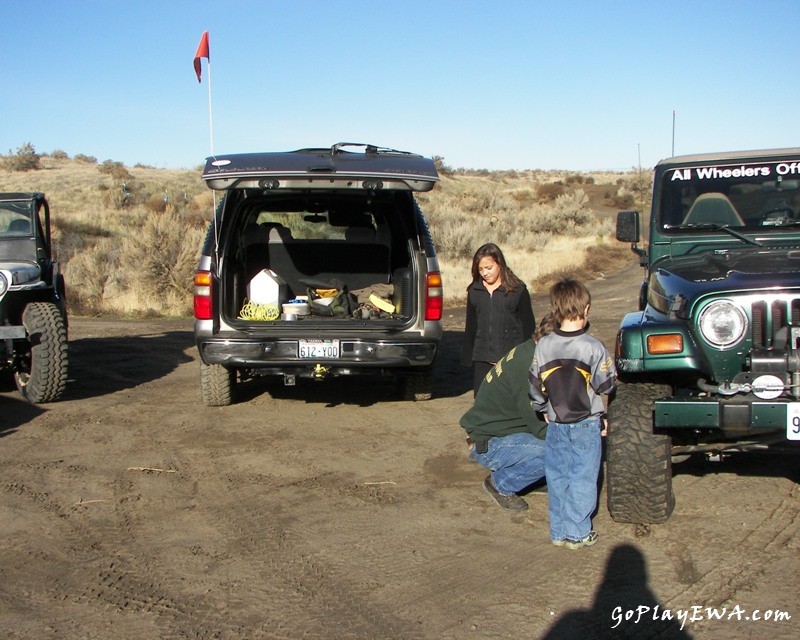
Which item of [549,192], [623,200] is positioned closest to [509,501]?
[623,200]

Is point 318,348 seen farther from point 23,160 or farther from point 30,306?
point 23,160

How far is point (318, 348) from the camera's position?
23.0 ft

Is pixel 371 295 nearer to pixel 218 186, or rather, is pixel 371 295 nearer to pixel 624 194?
pixel 218 186

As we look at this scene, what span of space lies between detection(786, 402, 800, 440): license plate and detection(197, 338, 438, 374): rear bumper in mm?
3314

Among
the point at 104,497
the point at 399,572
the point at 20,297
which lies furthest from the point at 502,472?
the point at 20,297

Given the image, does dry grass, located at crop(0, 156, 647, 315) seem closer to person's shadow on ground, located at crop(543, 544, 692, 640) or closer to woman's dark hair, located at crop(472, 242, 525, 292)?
woman's dark hair, located at crop(472, 242, 525, 292)

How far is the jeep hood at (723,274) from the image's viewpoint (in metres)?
4.57

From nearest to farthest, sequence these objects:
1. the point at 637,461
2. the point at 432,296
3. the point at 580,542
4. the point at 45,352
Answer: the point at 580,542
the point at 637,461
the point at 432,296
the point at 45,352

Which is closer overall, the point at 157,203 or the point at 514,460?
the point at 514,460

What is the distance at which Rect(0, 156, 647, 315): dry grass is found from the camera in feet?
53.6

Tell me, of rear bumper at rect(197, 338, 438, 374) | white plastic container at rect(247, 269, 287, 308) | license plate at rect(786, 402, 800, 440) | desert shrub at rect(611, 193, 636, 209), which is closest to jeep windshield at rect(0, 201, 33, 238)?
white plastic container at rect(247, 269, 287, 308)

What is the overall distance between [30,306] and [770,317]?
6.13m

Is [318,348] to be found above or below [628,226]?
below

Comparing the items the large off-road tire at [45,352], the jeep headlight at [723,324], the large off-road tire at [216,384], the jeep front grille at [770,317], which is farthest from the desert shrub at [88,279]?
the jeep front grille at [770,317]
